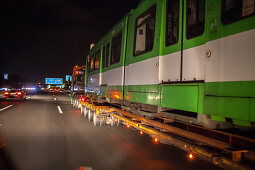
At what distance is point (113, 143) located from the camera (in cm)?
793

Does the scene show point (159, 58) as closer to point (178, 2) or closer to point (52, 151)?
point (178, 2)

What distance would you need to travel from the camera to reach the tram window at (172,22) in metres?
4.87

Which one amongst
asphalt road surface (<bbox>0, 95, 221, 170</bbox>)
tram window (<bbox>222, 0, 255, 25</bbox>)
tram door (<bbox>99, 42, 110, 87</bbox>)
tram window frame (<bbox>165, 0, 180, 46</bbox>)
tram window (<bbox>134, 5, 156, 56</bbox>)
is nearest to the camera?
tram window (<bbox>222, 0, 255, 25</bbox>)

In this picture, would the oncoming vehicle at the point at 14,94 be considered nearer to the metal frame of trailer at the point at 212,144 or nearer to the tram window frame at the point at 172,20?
the metal frame of trailer at the point at 212,144

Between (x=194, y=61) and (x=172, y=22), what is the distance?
4.07 ft

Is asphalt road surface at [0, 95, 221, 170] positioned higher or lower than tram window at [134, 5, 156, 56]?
lower

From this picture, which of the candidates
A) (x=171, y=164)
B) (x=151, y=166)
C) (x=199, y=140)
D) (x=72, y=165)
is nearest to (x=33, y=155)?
(x=72, y=165)

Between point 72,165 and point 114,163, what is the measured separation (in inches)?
35.7

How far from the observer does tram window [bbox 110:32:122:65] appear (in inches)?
341

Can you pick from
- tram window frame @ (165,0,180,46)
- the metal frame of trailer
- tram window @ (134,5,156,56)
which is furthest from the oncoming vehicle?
tram window frame @ (165,0,180,46)

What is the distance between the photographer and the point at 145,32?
6469 mm

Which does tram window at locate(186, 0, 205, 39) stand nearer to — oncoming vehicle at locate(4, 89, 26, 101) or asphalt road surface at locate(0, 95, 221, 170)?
asphalt road surface at locate(0, 95, 221, 170)

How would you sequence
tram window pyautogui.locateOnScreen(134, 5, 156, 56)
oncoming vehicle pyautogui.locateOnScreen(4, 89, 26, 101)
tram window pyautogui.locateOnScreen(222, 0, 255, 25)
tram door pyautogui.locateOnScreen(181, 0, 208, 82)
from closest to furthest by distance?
tram window pyautogui.locateOnScreen(222, 0, 255, 25) → tram door pyautogui.locateOnScreen(181, 0, 208, 82) → tram window pyautogui.locateOnScreen(134, 5, 156, 56) → oncoming vehicle pyautogui.locateOnScreen(4, 89, 26, 101)

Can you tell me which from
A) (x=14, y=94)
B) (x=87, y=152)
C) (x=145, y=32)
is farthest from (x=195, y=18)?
(x=14, y=94)
